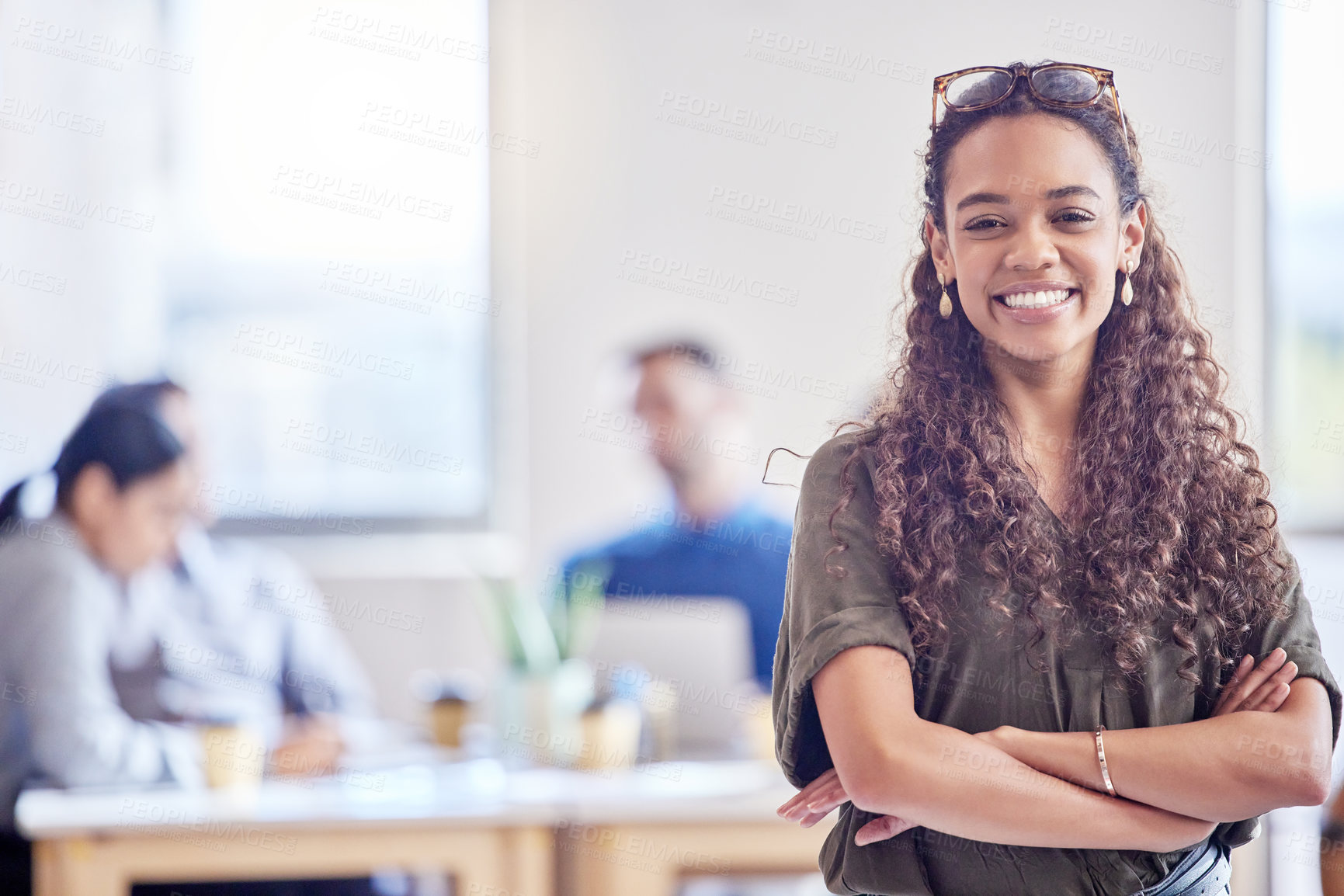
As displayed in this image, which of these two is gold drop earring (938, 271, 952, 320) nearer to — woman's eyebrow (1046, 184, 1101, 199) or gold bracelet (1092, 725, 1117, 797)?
woman's eyebrow (1046, 184, 1101, 199)

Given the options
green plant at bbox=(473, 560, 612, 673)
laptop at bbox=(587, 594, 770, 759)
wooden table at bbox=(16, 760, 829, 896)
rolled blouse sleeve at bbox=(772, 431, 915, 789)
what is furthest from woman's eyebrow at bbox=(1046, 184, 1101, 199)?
green plant at bbox=(473, 560, 612, 673)

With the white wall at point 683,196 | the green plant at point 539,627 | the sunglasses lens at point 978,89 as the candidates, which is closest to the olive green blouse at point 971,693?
the sunglasses lens at point 978,89

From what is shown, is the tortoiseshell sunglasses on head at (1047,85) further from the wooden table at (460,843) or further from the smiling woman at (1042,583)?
the wooden table at (460,843)

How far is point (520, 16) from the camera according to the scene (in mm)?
4168

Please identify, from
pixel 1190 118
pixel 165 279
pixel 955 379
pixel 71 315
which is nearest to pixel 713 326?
pixel 1190 118

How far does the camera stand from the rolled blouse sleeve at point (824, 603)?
121 centimetres

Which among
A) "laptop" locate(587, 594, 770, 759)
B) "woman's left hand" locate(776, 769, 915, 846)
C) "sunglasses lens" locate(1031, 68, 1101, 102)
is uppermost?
"sunglasses lens" locate(1031, 68, 1101, 102)

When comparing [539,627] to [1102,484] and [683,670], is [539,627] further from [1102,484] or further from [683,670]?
[1102,484]

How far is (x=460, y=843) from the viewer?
221 cm

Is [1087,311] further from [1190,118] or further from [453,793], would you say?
[1190,118]

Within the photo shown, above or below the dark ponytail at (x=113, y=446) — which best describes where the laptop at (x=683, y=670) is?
below

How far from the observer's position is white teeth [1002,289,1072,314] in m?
1.25

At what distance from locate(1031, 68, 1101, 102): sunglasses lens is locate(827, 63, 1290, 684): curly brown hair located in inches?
0.6

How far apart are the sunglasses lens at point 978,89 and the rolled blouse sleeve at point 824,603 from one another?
1.29ft
